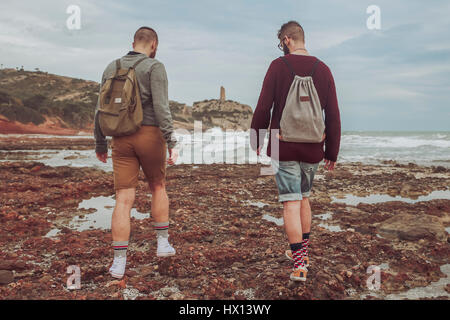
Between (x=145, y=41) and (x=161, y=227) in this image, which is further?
(x=161, y=227)

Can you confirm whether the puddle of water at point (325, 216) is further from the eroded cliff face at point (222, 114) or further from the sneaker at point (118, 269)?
the eroded cliff face at point (222, 114)

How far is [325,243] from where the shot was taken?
13.8ft

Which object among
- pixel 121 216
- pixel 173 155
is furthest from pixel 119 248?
pixel 173 155

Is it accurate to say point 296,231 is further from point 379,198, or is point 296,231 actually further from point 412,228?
point 379,198

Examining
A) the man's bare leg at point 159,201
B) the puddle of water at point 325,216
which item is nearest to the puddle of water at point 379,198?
the puddle of water at point 325,216

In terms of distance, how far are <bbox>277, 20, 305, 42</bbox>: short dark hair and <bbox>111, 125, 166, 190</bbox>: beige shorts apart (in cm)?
145

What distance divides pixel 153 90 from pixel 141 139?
453mm

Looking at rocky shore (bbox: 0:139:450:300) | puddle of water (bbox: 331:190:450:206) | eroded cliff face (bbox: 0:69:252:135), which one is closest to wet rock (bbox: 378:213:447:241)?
rocky shore (bbox: 0:139:450:300)

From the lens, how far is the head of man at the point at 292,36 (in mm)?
2918

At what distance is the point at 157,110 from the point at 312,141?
138 cm

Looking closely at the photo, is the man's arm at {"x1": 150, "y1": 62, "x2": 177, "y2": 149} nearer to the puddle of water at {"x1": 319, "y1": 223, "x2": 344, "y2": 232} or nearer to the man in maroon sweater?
the man in maroon sweater

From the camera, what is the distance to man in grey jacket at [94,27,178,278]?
3012mm

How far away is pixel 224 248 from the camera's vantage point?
156 inches
